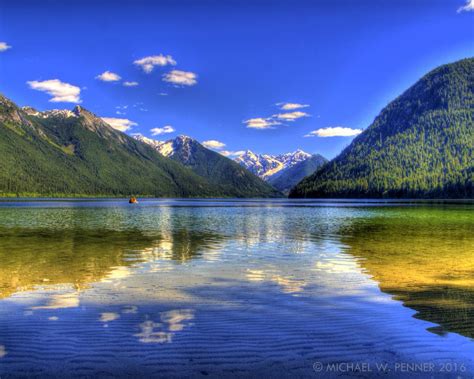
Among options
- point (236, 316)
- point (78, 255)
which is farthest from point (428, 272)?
point (78, 255)

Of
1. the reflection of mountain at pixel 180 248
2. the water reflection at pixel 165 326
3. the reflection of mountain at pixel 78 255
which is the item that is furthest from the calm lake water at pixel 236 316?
the reflection of mountain at pixel 180 248

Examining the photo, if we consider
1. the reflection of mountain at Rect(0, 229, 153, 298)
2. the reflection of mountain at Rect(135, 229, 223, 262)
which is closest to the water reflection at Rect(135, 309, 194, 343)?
the reflection of mountain at Rect(0, 229, 153, 298)

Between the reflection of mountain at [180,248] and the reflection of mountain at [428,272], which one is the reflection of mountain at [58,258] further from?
the reflection of mountain at [428,272]

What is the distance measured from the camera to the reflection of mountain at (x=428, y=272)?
15977 mm

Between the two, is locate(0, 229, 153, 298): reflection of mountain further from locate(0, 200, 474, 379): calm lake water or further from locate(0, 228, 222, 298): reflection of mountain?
locate(0, 200, 474, 379): calm lake water

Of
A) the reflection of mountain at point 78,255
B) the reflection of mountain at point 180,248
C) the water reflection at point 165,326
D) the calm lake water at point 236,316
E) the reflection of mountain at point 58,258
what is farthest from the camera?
the reflection of mountain at point 180,248

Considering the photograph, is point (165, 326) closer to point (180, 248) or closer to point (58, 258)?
point (58, 258)

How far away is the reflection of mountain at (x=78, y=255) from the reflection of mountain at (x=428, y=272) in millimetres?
14953

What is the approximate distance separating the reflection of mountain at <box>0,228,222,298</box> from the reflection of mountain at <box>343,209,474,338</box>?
15.0m

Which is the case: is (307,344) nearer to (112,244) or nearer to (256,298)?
(256,298)

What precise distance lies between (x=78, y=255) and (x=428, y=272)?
26062mm

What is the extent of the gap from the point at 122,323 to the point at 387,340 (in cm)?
875

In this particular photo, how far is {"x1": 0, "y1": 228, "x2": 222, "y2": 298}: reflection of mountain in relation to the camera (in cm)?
2338

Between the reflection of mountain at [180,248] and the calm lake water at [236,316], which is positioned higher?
the calm lake water at [236,316]
